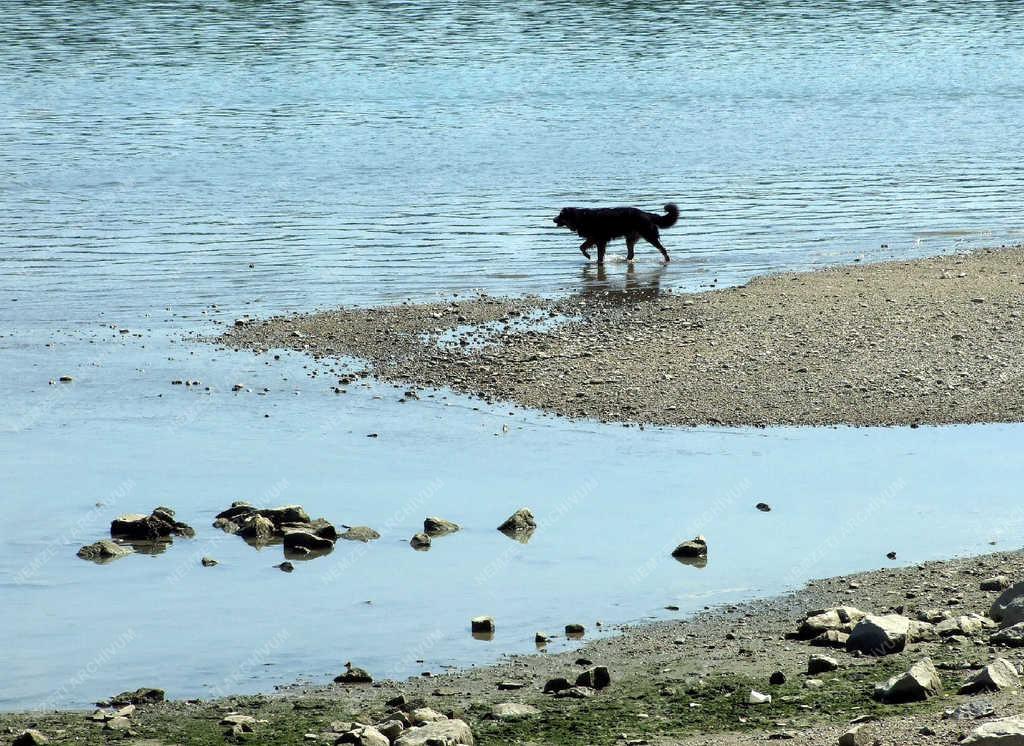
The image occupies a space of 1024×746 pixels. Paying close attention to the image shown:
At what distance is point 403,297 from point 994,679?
42.1 feet

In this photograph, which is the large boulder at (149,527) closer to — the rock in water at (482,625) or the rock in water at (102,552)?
the rock in water at (102,552)

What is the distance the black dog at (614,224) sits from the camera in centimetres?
2211

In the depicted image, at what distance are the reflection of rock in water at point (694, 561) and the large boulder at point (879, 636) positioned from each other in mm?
1901

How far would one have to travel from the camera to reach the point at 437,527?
11469 millimetres

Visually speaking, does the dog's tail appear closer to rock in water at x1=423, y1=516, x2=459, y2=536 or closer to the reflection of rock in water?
rock in water at x1=423, y1=516, x2=459, y2=536

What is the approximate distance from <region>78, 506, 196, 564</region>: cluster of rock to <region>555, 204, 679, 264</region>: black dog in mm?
11541

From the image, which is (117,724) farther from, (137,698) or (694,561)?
(694,561)

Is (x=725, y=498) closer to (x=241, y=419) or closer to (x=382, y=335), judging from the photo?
(x=241, y=419)

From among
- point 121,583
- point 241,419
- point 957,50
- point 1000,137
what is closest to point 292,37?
point 957,50

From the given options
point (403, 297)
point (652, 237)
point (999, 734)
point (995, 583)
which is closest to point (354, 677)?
point (999, 734)

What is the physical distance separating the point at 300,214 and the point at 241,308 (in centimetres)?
743

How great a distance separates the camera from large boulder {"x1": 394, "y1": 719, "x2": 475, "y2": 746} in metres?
7.61

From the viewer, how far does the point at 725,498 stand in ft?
40.2

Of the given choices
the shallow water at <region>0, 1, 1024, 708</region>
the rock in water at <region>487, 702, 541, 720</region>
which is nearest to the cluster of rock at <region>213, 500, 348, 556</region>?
the shallow water at <region>0, 1, 1024, 708</region>
